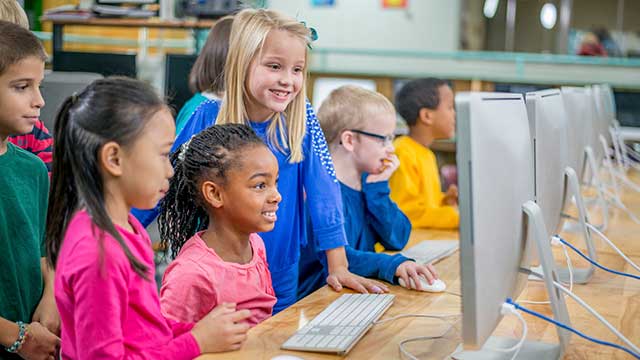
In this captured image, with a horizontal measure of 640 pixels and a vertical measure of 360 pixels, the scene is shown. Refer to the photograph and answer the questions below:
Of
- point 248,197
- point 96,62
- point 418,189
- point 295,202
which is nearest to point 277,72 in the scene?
point 295,202

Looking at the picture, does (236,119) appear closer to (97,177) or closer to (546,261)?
(97,177)

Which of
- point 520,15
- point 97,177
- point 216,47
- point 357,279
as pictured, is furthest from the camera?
point 520,15

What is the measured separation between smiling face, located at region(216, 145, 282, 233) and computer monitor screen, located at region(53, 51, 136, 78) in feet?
8.74

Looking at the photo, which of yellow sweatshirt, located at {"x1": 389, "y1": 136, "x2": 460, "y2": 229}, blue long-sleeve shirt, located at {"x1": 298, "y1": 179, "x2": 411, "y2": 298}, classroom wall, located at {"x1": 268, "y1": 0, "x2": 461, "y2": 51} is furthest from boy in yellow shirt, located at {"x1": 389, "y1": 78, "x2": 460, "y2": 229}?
classroom wall, located at {"x1": 268, "y1": 0, "x2": 461, "y2": 51}

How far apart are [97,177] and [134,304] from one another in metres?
0.20

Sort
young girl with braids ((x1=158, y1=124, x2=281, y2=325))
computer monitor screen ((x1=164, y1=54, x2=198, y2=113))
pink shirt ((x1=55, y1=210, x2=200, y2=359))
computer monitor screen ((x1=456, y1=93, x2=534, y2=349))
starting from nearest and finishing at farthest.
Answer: computer monitor screen ((x1=456, y1=93, x2=534, y2=349))
pink shirt ((x1=55, y1=210, x2=200, y2=359))
young girl with braids ((x1=158, y1=124, x2=281, y2=325))
computer monitor screen ((x1=164, y1=54, x2=198, y2=113))

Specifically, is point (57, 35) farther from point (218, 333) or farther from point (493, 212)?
point (493, 212)

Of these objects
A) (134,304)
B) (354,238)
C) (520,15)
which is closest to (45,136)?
(354,238)

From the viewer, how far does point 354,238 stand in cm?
257

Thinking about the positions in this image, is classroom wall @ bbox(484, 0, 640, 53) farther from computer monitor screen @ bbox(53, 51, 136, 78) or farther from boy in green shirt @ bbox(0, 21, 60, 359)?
boy in green shirt @ bbox(0, 21, 60, 359)

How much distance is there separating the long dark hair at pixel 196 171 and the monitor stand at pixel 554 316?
59 centimetres

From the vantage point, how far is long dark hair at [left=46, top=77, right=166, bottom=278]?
1356mm

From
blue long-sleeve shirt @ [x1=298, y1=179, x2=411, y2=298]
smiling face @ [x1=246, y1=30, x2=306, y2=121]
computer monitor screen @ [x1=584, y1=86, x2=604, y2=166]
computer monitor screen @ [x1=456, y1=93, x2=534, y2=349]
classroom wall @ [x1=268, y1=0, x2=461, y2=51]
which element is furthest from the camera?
classroom wall @ [x1=268, y1=0, x2=461, y2=51]

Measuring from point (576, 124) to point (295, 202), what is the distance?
2.56 feet
